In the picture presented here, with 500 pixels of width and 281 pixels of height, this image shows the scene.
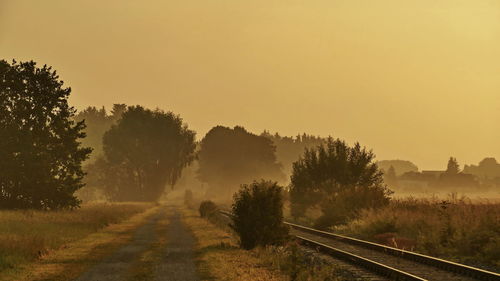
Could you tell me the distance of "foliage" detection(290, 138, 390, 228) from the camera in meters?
36.7

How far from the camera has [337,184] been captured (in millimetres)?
45656

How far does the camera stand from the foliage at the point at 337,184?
36688mm

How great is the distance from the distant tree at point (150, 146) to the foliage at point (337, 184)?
Result: 44237 millimetres

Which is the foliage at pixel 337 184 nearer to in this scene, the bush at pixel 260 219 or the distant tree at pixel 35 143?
the bush at pixel 260 219

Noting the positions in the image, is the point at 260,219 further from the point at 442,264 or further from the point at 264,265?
the point at 442,264

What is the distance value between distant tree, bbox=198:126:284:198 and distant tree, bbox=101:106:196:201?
1121 inches

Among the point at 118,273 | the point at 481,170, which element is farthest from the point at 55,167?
the point at 481,170

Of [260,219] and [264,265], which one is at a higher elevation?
[260,219]

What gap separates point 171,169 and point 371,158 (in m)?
53.9

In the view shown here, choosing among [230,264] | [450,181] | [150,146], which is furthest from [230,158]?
[230,264]

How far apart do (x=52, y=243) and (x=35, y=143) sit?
2299 cm

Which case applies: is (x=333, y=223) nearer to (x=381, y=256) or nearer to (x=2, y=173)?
(x=381, y=256)

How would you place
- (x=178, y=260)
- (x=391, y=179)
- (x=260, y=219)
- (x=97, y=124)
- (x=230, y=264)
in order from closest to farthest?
(x=230, y=264)
(x=178, y=260)
(x=260, y=219)
(x=391, y=179)
(x=97, y=124)

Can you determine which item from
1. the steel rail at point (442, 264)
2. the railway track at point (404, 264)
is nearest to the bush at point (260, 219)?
the railway track at point (404, 264)
